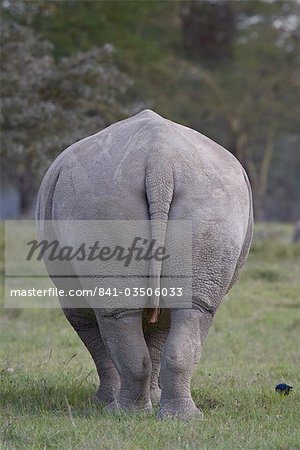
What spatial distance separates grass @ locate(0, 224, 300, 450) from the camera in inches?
205

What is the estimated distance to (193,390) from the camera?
688cm

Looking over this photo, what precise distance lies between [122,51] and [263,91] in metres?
11.9

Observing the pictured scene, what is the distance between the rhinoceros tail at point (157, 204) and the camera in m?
5.41

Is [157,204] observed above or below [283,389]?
above

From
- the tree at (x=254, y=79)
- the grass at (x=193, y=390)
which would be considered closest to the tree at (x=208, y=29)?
the tree at (x=254, y=79)

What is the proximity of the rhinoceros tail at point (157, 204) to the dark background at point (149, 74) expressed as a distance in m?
12.7

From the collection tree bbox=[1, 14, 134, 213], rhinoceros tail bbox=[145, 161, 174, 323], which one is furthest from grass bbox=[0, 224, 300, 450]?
tree bbox=[1, 14, 134, 213]

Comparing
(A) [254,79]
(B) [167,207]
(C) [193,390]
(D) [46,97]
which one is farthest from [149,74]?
(B) [167,207]

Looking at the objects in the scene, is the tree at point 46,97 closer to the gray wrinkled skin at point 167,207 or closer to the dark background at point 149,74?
the dark background at point 149,74

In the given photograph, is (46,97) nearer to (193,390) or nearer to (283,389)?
(193,390)

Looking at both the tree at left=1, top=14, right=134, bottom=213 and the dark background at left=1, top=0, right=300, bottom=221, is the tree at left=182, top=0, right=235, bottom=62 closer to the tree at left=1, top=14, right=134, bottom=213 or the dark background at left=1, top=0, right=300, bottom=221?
the dark background at left=1, top=0, right=300, bottom=221

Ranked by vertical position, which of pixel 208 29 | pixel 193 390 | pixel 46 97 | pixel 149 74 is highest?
pixel 208 29

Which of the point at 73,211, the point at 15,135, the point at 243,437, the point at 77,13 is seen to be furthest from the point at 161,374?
the point at 77,13

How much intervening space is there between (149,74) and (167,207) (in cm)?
3018
